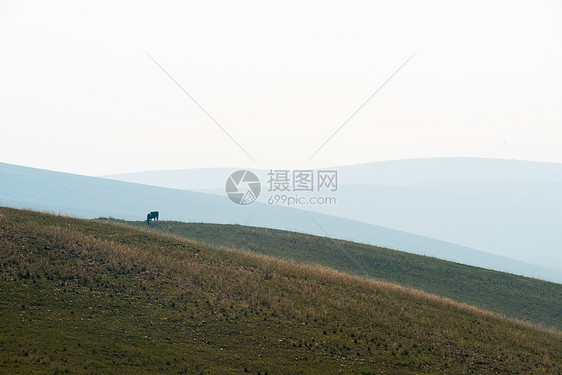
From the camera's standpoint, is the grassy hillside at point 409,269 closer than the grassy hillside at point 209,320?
No

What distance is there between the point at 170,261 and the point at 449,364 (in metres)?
19.3

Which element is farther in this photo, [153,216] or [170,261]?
[153,216]

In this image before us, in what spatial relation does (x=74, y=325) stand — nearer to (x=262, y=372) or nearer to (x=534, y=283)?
(x=262, y=372)

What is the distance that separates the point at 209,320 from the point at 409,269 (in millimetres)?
34768

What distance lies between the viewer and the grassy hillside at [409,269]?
44625mm

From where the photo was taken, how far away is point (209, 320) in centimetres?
2411

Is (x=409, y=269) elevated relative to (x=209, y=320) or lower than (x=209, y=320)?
lower

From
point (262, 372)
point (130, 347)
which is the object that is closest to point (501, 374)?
point (262, 372)

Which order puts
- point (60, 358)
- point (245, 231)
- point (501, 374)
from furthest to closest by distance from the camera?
point (245, 231), point (501, 374), point (60, 358)

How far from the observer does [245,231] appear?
58.7 metres

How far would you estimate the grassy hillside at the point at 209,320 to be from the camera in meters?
19.4

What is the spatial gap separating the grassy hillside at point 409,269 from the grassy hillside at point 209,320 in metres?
11.9

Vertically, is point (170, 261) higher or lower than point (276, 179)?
lower

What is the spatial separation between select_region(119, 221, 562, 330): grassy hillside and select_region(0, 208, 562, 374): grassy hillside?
39.2ft
